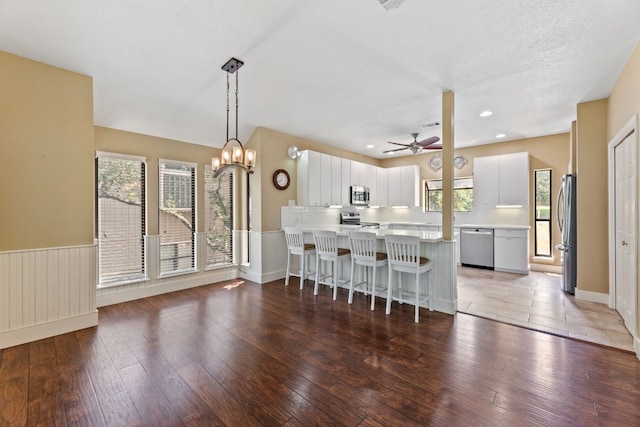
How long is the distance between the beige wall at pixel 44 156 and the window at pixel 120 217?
35.7 inches

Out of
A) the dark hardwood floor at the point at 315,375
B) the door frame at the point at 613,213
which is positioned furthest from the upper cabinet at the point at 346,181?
the door frame at the point at 613,213

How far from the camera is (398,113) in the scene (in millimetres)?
4410

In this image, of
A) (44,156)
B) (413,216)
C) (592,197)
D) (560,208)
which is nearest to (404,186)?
(413,216)

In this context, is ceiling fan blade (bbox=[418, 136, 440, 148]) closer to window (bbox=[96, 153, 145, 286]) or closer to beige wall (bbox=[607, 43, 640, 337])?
beige wall (bbox=[607, 43, 640, 337])

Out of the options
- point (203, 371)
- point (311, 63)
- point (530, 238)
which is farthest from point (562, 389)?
point (530, 238)

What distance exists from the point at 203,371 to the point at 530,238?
664 centimetres

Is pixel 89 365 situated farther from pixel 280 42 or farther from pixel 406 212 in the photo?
pixel 406 212

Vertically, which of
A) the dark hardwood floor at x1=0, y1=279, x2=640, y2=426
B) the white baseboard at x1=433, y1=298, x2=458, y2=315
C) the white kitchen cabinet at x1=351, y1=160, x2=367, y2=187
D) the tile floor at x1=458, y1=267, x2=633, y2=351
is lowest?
the dark hardwood floor at x1=0, y1=279, x2=640, y2=426

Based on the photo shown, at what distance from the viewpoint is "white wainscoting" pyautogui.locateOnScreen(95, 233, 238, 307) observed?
4023mm

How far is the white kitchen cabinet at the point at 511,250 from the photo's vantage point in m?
5.54

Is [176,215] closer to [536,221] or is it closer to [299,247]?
[299,247]

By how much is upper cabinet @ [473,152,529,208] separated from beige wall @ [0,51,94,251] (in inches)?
276

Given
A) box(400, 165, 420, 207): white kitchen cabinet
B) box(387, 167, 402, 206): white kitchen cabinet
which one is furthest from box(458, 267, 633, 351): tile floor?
box(387, 167, 402, 206): white kitchen cabinet

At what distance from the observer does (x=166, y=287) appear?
14.9ft
